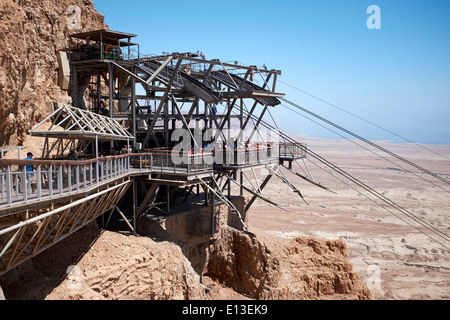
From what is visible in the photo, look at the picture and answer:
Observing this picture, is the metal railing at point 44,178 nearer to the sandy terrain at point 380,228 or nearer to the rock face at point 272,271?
the rock face at point 272,271

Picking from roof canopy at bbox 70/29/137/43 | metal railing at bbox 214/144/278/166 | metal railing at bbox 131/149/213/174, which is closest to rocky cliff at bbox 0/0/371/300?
roof canopy at bbox 70/29/137/43

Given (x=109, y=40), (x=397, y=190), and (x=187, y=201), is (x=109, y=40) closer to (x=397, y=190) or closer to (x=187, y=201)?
(x=187, y=201)

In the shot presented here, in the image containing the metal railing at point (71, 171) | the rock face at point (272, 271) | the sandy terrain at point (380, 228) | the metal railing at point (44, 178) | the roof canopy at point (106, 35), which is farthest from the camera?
the sandy terrain at point (380, 228)

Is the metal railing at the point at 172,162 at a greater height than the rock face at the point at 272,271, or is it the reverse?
the metal railing at the point at 172,162

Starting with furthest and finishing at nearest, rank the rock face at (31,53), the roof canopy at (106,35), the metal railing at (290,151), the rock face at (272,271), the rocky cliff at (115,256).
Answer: the metal railing at (290,151) → the rock face at (272,271) → the roof canopy at (106,35) → the rock face at (31,53) → the rocky cliff at (115,256)
